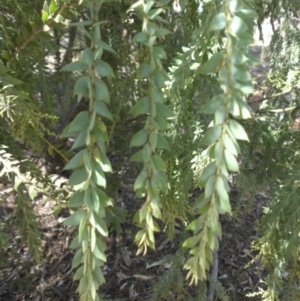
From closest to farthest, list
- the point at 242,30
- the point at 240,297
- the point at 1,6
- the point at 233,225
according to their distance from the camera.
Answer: the point at 242,30, the point at 1,6, the point at 240,297, the point at 233,225

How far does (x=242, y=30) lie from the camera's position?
49cm

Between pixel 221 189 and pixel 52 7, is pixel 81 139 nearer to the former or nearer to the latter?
pixel 221 189

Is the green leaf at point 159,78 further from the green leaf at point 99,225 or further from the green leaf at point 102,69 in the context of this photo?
the green leaf at point 99,225

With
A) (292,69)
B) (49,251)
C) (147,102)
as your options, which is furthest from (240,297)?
(147,102)

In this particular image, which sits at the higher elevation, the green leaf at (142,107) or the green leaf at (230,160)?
the green leaf at (142,107)

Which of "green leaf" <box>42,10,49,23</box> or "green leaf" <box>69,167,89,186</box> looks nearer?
"green leaf" <box>69,167,89,186</box>

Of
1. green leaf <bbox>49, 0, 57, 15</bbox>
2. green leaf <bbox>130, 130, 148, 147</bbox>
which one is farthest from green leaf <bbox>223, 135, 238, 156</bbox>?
green leaf <bbox>49, 0, 57, 15</bbox>

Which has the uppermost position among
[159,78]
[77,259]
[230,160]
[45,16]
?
[45,16]

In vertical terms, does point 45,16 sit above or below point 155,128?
above

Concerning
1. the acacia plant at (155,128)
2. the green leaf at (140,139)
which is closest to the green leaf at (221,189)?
the acacia plant at (155,128)

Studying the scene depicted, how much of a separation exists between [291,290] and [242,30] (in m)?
1.26

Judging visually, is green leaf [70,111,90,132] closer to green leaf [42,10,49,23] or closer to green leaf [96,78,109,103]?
green leaf [96,78,109,103]

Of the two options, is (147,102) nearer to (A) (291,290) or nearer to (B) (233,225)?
(A) (291,290)

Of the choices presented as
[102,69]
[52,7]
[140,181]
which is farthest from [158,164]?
[52,7]
